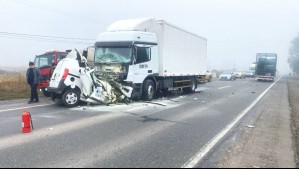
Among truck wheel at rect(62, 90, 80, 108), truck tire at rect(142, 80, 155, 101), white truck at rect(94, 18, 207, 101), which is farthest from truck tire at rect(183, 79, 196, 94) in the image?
truck wheel at rect(62, 90, 80, 108)

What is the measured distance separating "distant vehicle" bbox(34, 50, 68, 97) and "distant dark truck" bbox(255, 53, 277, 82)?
32.9m

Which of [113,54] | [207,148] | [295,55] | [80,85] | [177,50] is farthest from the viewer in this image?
[295,55]

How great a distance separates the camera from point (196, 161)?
18.4ft

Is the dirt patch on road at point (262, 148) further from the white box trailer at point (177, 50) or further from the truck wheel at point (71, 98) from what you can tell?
the white box trailer at point (177, 50)

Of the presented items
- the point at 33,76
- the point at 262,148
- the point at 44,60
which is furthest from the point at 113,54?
the point at 262,148

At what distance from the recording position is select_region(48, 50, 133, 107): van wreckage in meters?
12.6

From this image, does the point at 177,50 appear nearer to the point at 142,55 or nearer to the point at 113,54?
the point at 142,55

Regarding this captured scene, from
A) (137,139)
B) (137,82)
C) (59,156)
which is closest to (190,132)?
(137,139)

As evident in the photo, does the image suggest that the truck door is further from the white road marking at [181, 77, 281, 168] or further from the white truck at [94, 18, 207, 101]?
the white road marking at [181, 77, 281, 168]

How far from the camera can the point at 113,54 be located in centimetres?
1459

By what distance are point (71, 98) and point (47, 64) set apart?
5.74 m

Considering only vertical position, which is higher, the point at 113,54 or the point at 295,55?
the point at 295,55

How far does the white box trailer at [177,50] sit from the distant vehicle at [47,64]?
554 cm

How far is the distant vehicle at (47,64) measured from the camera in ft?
55.5
